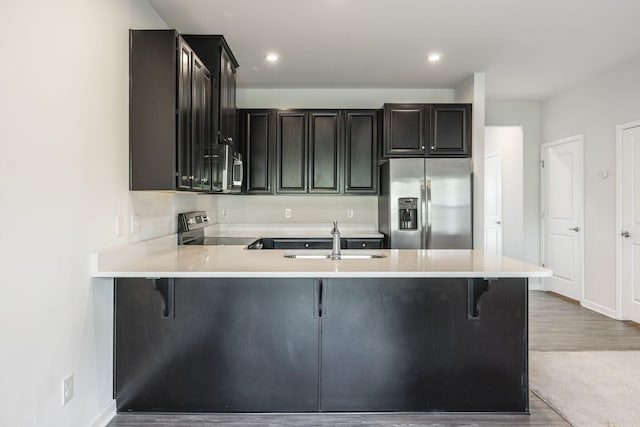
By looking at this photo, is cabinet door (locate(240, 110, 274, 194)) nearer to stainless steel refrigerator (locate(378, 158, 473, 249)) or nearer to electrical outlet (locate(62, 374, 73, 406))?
stainless steel refrigerator (locate(378, 158, 473, 249))

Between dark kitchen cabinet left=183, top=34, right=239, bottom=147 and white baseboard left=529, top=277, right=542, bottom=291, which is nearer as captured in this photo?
dark kitchen cabinet left=183, top=34, right=239, bottom=147

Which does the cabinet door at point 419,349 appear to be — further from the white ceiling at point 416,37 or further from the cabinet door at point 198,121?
the white ceiling at point 416,37

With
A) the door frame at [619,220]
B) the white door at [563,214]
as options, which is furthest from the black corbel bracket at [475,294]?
the white door at [563,214]

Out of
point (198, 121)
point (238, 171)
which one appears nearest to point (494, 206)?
point (238, 171)

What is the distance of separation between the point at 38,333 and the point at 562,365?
3.43 m

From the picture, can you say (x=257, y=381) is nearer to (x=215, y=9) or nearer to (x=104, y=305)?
(x=104, y=305)

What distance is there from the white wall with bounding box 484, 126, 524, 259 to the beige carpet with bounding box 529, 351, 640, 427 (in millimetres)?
2856

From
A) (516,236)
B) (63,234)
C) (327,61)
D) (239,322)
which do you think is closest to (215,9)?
(327,61)

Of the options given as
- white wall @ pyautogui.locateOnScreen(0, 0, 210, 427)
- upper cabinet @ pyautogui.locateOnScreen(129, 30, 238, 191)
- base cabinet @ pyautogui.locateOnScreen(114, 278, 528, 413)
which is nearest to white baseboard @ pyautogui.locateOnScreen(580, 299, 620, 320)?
base cabinet @ pyautogui.locateOnScreen(114, 278, 528, 413)

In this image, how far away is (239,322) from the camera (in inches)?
99.1

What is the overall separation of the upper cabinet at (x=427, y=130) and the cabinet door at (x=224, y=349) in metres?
2.73

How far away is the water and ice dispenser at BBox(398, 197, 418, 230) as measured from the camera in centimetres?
472

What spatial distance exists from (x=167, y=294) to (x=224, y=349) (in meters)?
0.45

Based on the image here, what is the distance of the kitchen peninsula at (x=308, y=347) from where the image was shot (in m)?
2.52
